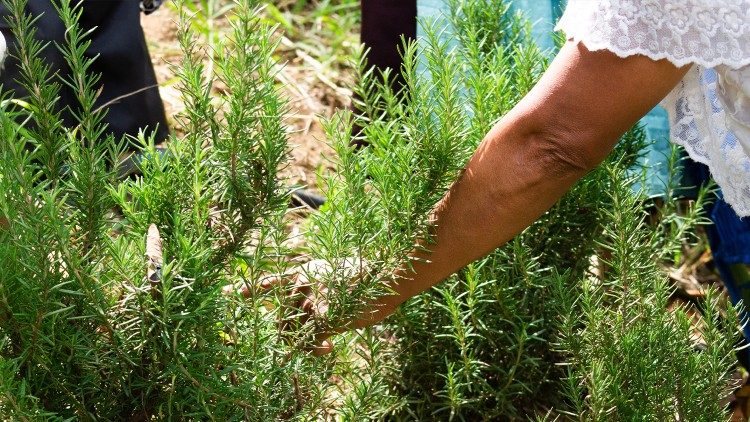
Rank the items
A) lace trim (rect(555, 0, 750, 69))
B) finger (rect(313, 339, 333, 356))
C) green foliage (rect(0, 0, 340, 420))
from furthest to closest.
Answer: finger (rect(313, 339, 333, 356)) < lace trim (rect(555, 0, 750, 69)) < green foliage (rect(0, 0, 340, 420))

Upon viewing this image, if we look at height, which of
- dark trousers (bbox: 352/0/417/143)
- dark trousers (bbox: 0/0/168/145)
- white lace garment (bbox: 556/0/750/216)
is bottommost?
dark trousers (bbox: 0/0/168/145)

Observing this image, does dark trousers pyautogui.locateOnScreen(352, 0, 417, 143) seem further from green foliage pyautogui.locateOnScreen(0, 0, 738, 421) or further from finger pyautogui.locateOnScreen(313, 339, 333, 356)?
Result: finger pyautogui.locateOnScreen(313, 339, 333, 356)

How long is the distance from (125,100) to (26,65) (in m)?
1.69

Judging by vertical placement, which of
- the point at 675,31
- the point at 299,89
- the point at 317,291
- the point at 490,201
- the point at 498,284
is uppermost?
Result: the point at 675,31

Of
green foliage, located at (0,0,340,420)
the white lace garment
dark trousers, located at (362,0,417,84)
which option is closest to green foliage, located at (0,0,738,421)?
green foliage, located at (0,0,340,420)

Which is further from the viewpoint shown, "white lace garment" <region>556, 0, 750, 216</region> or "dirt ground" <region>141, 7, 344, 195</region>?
"dirt ground" <region>141, 7, 344, 195</region>

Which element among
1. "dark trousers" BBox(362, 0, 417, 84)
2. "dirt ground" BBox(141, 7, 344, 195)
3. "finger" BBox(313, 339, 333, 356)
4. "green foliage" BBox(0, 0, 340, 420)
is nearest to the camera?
"green foliage" BBox(0, 0, 340, 420)

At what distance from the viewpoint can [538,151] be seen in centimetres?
142

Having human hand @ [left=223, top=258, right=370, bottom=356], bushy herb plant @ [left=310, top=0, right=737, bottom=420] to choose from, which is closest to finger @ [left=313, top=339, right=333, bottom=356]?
human hand @ [left=223, top=258, right=370, bottom=356]

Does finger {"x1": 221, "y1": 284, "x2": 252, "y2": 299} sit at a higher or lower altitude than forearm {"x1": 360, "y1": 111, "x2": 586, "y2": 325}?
lower

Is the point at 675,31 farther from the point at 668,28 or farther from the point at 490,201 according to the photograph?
the point at 490,201

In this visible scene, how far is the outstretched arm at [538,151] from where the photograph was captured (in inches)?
54.0

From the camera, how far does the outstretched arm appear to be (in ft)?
4.50

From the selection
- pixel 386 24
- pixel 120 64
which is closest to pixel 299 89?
pixel 120 64
